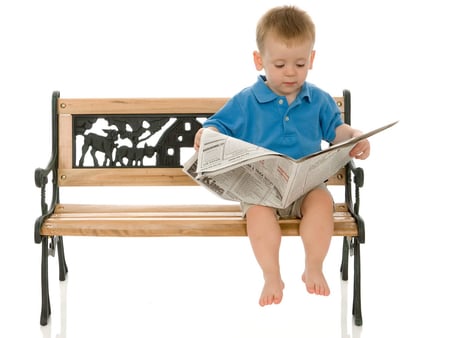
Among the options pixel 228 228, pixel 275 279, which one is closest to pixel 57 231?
pixel 228 228

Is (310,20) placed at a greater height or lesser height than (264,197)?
greater

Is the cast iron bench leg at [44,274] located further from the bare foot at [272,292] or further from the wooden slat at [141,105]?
the bare foot at [272,292]

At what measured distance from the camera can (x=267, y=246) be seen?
325cm

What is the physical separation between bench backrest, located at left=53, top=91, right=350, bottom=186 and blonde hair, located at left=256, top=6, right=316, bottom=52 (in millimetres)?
603

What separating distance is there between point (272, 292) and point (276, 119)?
2.59 ft

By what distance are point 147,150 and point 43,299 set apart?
0.87 m

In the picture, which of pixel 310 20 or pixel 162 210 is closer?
pixel 310 20

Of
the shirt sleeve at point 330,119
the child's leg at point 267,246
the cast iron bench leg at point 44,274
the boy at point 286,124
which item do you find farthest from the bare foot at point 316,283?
the cast iron bench leg at point 44,274

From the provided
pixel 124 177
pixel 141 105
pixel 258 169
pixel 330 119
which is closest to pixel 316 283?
pixel 258 169

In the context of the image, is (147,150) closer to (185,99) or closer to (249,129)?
(185,99)

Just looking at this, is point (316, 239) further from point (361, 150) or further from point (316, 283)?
point (361, 150)

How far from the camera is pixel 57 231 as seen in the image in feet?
11.3

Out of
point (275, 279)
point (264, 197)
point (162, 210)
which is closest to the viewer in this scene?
point (275, 279)

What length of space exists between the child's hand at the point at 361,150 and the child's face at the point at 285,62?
366 millimetres
